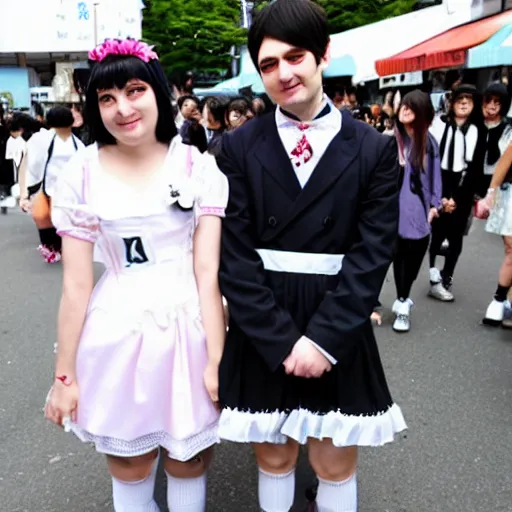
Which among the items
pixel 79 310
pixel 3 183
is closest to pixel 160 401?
pixel 79 310

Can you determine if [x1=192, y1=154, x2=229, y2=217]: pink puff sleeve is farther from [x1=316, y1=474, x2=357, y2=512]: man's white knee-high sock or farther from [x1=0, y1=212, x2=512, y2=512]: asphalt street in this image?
[x1=0, y1=212, x2=512, y2=512]: asphalt street

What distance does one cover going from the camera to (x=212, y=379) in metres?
1.82

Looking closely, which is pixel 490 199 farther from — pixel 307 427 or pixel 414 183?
pixel 307 427

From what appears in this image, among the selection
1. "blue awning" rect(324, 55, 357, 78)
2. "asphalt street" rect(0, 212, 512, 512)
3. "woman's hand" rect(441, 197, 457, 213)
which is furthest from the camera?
"blue awning" rect(324, 55, 357, 78)

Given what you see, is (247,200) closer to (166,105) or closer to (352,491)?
(166,105)

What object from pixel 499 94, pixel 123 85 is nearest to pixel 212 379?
pixel 123 85

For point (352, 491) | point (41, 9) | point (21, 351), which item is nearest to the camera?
point (352, 491)

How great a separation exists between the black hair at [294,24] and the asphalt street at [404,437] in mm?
1721

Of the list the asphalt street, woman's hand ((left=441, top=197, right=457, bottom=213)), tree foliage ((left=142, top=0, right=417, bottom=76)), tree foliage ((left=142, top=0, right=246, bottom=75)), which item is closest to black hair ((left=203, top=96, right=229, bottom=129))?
woman's hand ((left=441, top=197, right=457, bottom=213))

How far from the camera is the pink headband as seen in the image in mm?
1724

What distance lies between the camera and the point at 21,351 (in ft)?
13.2

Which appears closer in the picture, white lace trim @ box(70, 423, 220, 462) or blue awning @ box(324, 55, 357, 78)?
white lace trim @ box(70, 423, 220, 462)

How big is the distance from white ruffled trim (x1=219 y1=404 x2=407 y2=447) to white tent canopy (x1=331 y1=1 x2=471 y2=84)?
29.6ft

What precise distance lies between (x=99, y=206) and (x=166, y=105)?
0.36 meters
